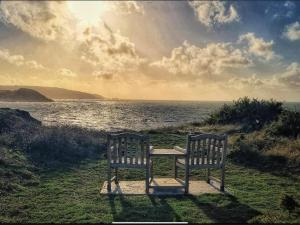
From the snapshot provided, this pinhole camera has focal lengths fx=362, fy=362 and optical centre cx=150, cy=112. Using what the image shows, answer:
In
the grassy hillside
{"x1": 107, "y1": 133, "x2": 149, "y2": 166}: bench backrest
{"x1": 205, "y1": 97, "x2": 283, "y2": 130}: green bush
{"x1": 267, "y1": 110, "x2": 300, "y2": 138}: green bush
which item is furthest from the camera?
{"x1": 205, "y1": 97, "x2": 283, "y2": 130}: green bush

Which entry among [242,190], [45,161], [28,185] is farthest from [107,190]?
[45,161]

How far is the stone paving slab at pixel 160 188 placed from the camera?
9.16 meters

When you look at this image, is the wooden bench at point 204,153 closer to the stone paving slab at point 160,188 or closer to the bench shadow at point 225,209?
the stone paving slab at point 160,188

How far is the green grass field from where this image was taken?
286 inches

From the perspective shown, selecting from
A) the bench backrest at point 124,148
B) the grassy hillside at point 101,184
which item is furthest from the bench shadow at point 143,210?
the bench backrest at point 124,148

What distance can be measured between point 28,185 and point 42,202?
1757mm

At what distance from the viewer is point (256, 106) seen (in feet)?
96.6

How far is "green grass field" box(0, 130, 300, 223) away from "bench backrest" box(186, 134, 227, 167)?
84 centimetres

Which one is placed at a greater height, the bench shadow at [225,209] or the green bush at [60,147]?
the green bush at [60,147]

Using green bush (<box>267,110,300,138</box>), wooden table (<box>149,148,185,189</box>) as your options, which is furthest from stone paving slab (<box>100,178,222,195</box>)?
green bush (<box>267,110,300,138</box>)

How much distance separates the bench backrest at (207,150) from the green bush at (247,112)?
17629mm

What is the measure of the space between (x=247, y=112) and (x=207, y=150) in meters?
21.3

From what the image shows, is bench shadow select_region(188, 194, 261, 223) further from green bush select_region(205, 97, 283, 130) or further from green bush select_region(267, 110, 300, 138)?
green bush select_region(205, 97, 283, 130)

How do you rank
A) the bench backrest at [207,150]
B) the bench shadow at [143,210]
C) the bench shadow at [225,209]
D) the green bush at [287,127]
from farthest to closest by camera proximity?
1. the green bush at [287,127]
2. the bench backrest at [207,150]
3. the bench shadow at [225,209]
4. the bench shadow at [143,210]
